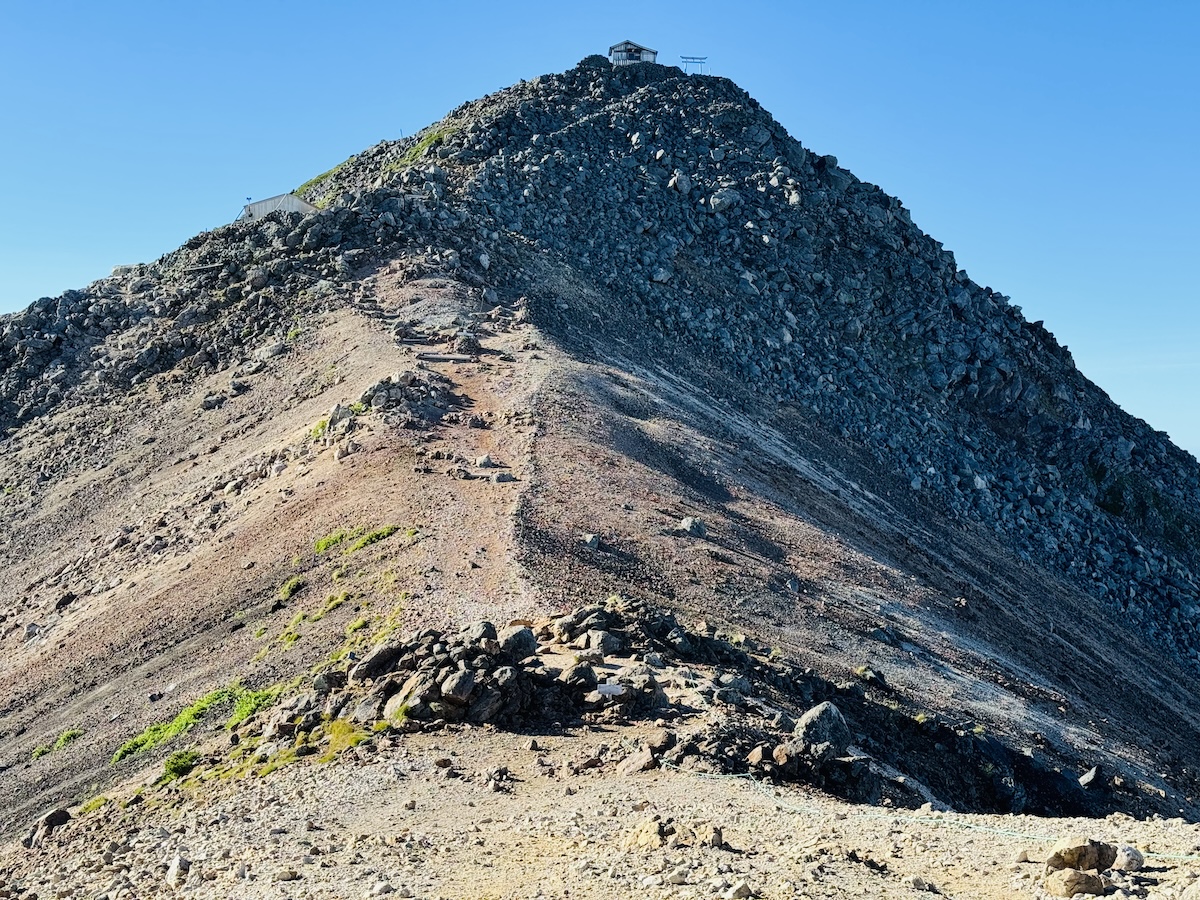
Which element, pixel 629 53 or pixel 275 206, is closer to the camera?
pixel 275 206

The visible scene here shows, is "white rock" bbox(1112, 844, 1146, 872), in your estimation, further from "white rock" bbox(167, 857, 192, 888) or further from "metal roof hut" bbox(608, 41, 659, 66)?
"metal roof hut" bbox(608, 41, 659, 66)

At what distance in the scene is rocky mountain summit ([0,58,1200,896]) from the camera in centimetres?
2478

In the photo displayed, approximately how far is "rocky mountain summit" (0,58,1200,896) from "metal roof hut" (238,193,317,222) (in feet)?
8.66

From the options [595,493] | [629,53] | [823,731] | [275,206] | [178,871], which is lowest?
[178,871]

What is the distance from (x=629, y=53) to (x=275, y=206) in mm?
34002

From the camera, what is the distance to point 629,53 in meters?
88.1

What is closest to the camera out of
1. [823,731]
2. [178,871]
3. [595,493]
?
[178,871]

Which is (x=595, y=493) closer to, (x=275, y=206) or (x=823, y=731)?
(x=823, y=731)

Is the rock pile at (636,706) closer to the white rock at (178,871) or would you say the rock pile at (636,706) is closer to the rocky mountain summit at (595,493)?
the rocky mountain summit at (595,493)

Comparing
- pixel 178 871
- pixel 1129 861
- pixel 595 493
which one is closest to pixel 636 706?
pixel 178 871

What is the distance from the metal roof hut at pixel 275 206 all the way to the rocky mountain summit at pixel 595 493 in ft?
8.66

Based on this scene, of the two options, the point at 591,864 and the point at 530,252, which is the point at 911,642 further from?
the point at 530,252

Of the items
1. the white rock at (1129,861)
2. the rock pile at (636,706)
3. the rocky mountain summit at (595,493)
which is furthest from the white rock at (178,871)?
the white rock at (1129,861)

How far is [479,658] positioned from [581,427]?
1964 cm
